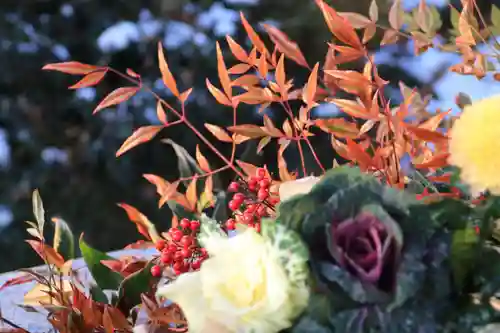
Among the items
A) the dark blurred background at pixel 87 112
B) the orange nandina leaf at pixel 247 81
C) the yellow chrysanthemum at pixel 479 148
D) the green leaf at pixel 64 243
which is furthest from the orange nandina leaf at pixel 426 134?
the dark blurred background at pixel 87 112

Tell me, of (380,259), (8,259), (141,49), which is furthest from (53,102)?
(380,259)

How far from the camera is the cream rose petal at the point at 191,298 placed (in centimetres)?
24

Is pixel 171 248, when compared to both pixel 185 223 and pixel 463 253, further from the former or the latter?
pixel 463 253

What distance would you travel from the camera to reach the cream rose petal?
0.80 ft

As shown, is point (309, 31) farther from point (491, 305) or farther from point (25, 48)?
point (491, 305)

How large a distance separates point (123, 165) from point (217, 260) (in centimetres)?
143

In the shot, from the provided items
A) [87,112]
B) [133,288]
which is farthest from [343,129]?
[87,112]

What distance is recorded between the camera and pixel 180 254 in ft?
1.05

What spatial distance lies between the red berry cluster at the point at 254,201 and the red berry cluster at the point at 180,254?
0.06 ft

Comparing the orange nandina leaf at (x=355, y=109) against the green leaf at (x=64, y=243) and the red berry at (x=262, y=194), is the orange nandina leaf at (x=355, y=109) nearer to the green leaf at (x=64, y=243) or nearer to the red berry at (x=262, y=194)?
the red berry at (x=262, y=194)

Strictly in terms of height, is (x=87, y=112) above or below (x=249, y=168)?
below

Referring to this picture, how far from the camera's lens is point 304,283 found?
0.23 metres

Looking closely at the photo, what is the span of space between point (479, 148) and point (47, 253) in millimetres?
222

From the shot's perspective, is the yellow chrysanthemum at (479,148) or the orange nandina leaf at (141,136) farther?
the orange nandina leaf at (141,136)
